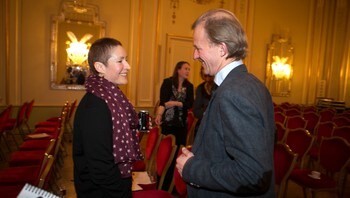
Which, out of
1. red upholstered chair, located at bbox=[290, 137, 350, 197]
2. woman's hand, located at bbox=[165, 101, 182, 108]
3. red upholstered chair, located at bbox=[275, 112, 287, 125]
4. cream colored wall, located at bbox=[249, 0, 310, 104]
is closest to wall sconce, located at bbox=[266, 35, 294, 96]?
cream colored wall, located at bbox=[249, 0, 310, 104]

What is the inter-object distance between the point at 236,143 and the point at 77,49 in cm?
624

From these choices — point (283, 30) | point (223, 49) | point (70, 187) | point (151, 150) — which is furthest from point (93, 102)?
point (283, 30)

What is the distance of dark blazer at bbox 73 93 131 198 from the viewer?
1257mm

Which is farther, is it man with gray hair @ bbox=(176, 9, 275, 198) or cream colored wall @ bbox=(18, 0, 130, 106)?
cream colored wall @ bbox=(18, 0, 130, 106)

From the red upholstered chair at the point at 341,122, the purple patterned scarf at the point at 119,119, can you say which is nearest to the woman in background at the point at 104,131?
the purple patterned scarf at the point at 119,119

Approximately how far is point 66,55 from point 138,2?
7.45 ft

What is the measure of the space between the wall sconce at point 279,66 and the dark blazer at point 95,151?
8.39m

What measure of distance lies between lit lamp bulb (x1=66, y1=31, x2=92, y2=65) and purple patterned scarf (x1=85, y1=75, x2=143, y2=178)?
545 centimetres

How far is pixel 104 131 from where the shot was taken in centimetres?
127

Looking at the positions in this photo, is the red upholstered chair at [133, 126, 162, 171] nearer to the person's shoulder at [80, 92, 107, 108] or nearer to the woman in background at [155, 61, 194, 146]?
the woman in background at [155, 61, 194, 146]

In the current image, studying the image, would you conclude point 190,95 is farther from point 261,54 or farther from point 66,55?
point 261,54

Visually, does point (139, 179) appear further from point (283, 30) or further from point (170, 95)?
point (283, 30)

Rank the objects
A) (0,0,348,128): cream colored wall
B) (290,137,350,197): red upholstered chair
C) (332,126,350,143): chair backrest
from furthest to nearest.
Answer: (0,0,348,128): cream colored wall
(332,126,350,143): chair backrest
(290,137,350,197): red upholstered chair

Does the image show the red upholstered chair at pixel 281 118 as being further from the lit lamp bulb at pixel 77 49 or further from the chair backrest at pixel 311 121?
the lit lamp bulb at pixel 77 49
